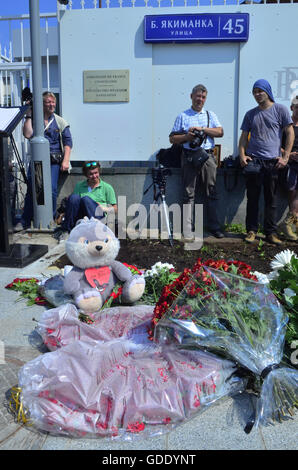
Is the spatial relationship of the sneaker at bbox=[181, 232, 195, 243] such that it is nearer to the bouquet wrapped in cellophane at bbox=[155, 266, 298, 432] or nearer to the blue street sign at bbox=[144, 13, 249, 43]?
the blue street sign at bbox=[144, 13, 249, 43]

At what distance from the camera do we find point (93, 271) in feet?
11.3

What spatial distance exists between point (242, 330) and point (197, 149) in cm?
402

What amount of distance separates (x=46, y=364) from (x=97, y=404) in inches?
15.1

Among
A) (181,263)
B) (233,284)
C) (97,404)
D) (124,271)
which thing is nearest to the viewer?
(97,404)

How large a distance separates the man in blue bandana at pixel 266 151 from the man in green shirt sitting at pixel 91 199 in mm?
1937

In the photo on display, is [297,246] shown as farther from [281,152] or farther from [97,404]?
[97,404]

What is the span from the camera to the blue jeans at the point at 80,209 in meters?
5.51

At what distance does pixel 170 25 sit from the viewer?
691cm

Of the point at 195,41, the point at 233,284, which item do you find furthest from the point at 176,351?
the point at 195,41

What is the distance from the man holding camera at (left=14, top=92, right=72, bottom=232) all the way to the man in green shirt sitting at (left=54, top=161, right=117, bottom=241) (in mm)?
1112

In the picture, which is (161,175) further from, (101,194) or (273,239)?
(273,239)

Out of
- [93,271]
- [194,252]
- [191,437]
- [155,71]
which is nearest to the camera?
[191,437]

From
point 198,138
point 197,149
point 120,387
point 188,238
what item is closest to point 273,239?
point 188,238

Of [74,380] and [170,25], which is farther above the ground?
[170,25]
